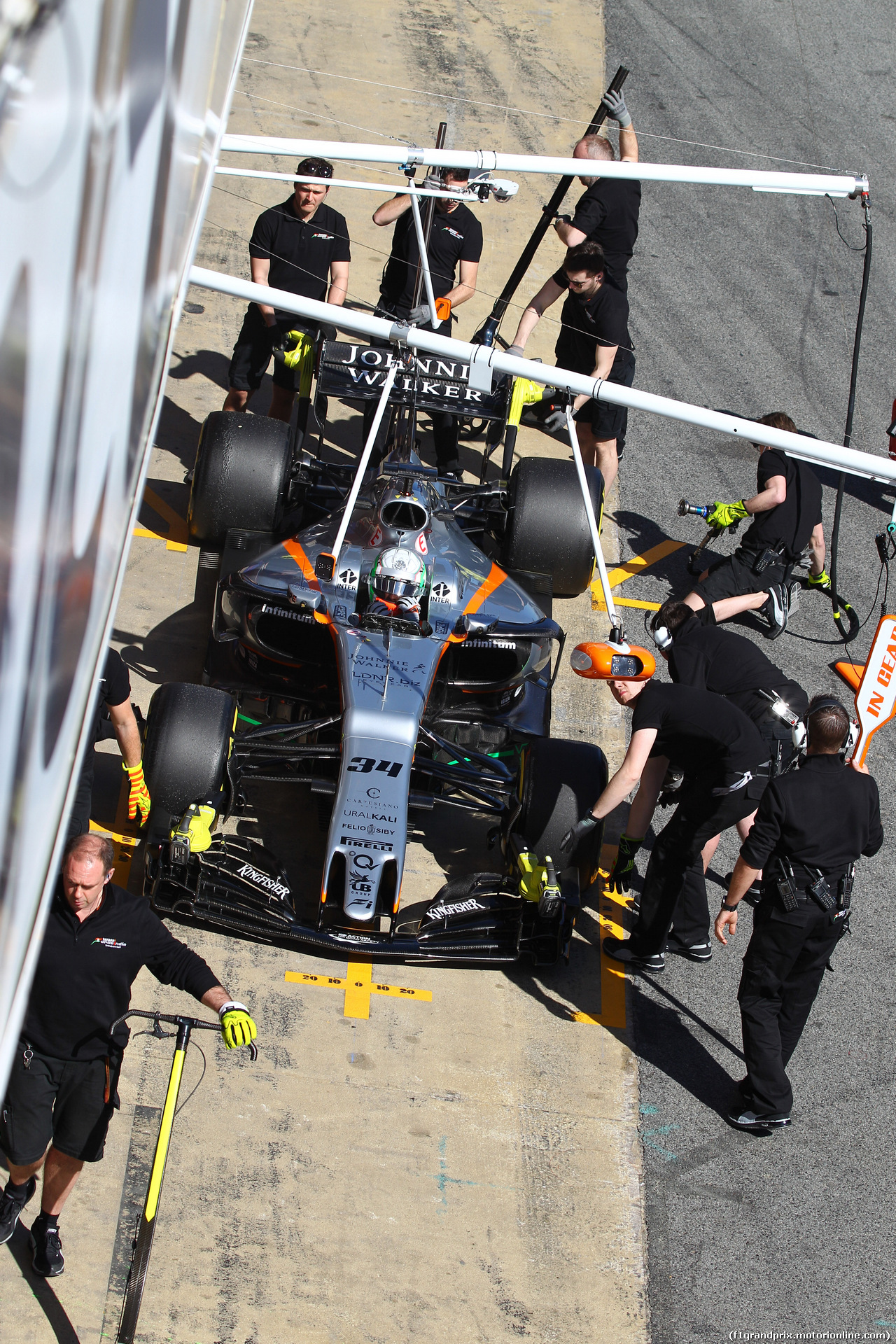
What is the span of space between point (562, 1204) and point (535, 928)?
112 centimetres

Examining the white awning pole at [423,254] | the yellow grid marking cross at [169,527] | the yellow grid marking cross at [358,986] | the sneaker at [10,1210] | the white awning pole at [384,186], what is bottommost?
the sneaker at [10,1210]

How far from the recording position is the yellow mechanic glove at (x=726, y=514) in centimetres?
770

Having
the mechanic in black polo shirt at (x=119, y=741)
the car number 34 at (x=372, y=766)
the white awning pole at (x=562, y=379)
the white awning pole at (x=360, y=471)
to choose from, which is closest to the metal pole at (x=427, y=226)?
the white awning pole at (x=360, y=471)

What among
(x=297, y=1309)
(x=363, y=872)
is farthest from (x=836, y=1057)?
(x=297, y=1309)

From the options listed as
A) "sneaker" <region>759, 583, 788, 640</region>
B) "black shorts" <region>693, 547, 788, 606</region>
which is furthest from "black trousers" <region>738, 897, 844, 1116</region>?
"sneaker" <region>759, 583, 788, 640</region>

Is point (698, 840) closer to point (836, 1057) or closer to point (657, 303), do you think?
point (836, 1057)

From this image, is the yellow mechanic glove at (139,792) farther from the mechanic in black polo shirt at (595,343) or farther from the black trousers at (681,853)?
the mechanic in black polo shirt at (595,343)

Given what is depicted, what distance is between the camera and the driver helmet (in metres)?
6.02

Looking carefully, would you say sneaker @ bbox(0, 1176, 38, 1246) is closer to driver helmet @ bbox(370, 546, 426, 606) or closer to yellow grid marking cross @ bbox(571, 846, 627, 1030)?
yellow grid marking cross @ bbox(571, 846, 627, 1030)

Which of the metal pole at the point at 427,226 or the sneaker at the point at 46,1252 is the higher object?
the metal pole at the point at 427,226

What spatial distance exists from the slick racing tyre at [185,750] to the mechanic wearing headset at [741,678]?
2.04m

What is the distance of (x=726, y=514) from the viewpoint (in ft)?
25.4

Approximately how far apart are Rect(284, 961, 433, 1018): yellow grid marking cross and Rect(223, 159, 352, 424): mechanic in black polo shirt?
388 centimetres

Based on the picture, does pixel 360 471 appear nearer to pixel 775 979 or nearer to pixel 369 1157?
pixel 775 979
